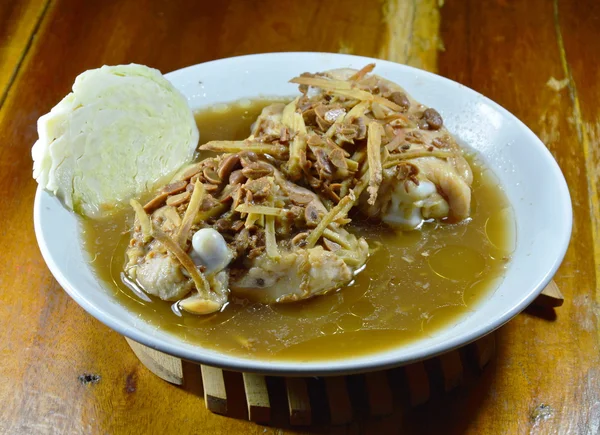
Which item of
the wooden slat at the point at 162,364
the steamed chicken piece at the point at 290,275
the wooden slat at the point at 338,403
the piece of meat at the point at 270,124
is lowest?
the wooden slat at the point at 162,364

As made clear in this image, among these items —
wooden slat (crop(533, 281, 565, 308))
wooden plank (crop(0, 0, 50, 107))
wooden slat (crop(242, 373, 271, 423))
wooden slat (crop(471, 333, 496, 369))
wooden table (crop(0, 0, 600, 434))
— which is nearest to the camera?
wooden slat (crop(242, 373, 271, 423))

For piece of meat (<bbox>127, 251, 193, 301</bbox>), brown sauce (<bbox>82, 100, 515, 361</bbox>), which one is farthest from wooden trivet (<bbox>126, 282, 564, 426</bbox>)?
piece of meat (<bbox>127, 251, 193, 301</bbox>)

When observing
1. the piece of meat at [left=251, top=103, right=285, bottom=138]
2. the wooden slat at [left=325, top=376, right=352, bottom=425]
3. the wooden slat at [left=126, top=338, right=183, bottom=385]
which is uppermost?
the piece of meat at [left=251, top=103, right=285, bottom=138]

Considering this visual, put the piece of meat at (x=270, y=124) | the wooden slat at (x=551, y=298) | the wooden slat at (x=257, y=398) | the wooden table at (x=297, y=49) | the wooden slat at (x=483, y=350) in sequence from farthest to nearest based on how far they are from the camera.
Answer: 1. the piece of meat at (x=270, y=124)
2. the wooden slat at (x=551, y=298)
3. the wooden slat at (x=483, y=350)
4. the wooden table at (x=297, y=49)
5. the wooden slat at (x=257, y=398)

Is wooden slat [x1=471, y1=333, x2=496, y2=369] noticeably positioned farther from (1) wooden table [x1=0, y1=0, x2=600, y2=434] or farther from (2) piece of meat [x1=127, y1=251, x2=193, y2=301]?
(2) piece of meat [x1=127, y1=251, x2=193, y2=301]


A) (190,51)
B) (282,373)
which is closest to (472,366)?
(282,373)

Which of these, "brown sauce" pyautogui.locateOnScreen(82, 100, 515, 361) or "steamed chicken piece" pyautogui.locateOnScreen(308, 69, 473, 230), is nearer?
"brown sauce" pyautogui.locateOnScreen(82, 100, 515, 361)

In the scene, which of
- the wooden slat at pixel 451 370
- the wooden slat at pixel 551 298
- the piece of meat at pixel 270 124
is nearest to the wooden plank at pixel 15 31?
the piece of meat at pixel 270 124

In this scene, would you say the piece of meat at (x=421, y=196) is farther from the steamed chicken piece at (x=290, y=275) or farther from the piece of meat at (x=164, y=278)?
the piece of meat at (x=164, y=278)
